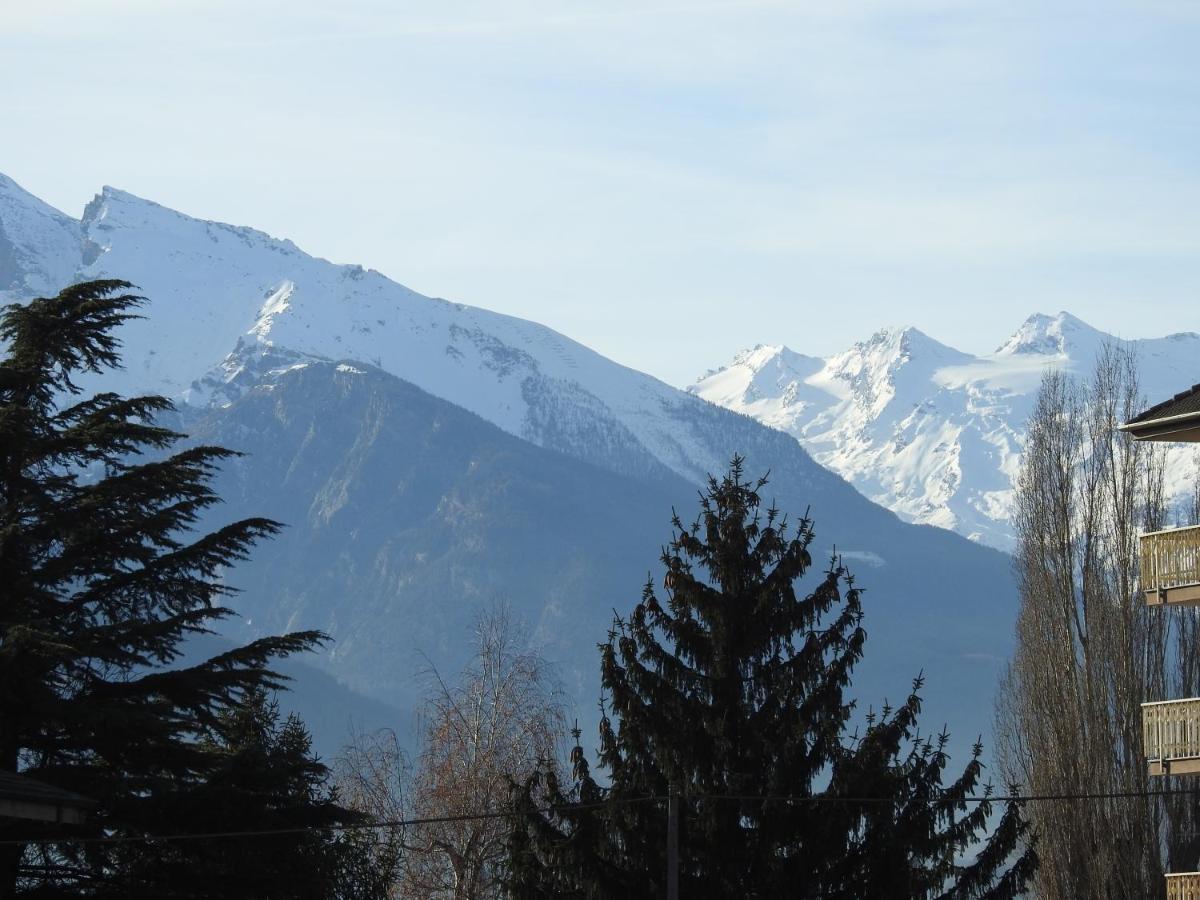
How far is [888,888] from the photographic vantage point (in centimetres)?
3109

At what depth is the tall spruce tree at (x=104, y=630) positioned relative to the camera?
94.7ft

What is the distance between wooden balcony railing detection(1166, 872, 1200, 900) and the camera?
32.2m

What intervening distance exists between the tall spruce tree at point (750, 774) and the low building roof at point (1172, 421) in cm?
554

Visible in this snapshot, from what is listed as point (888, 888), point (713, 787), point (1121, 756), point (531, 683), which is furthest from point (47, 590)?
point (1121, 756)

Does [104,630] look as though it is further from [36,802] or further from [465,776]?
[465,776]

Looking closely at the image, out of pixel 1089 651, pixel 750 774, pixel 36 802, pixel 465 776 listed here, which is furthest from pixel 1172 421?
pixel 36 802

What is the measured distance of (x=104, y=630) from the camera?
29922 mm

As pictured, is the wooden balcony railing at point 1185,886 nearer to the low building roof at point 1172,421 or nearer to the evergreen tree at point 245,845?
the low building roof at point 1172,421

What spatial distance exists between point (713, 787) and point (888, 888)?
319 centimetres

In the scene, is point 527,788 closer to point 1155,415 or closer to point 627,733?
point 627,733

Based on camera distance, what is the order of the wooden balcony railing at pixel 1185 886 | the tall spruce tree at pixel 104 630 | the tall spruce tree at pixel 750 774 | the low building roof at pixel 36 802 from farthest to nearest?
1. the wooden balcony railing at pixel 1185 886
2. the tall spruce tree at pixel 750 774
3. the tall spruce tree at pixel 104 630
4. the low building roof at pixel 36 802

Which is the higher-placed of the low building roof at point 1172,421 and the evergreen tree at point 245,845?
the low building roof at point 1172,421

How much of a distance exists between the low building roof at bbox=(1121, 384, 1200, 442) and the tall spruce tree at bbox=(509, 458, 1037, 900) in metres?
5.54

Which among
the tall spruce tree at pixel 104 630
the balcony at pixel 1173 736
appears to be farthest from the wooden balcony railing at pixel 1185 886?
the tall spruce tree at pixel 104 630
